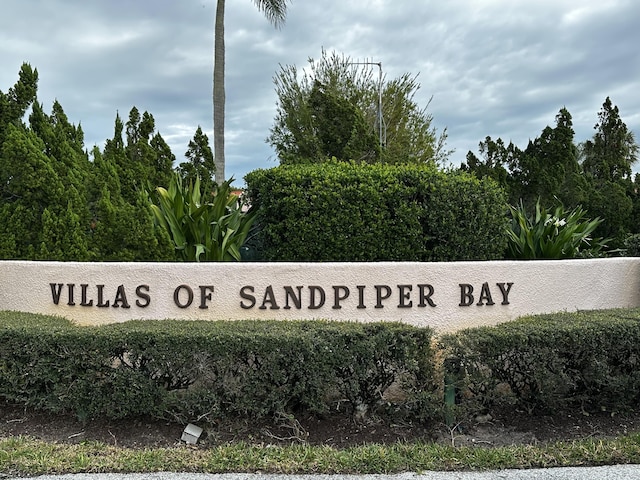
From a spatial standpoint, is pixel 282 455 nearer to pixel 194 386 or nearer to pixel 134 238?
pixel 194 386

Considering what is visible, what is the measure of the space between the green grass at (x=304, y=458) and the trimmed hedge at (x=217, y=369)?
36 cm

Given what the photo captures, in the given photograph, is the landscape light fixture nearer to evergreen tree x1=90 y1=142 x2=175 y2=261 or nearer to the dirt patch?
the dirt patch

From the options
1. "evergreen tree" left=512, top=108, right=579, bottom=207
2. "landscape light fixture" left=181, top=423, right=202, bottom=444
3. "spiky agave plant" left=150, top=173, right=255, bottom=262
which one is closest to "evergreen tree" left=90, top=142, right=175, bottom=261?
"spiky agave plant" left=150, top=173, right=255, bottom=262

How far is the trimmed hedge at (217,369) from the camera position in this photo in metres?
4.44

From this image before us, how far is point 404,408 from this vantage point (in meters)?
4.67

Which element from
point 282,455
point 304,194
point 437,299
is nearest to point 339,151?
point 304,194

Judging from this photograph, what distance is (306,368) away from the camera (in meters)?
4.43

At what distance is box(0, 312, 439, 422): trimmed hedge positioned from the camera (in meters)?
4.44

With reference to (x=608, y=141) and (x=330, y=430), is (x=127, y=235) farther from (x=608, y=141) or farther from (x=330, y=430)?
(x=608, y=141)

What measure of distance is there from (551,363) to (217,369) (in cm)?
262

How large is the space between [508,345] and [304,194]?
2656 millimetres

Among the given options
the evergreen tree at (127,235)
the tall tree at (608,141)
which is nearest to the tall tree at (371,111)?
the tall tree at (608,141)

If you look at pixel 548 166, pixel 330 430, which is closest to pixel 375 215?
pixel 330 430

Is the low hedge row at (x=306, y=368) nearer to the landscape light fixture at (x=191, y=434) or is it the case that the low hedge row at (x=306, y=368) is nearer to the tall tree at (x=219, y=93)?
the landscape light fixture at (x=191, y=434)
